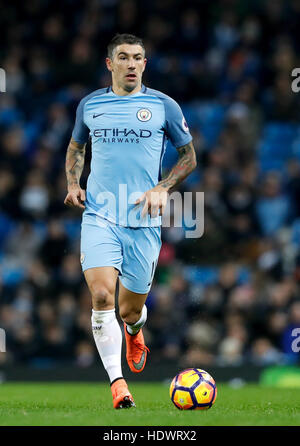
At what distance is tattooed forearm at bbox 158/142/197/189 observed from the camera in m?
7.68

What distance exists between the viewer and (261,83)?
16938 millimetres

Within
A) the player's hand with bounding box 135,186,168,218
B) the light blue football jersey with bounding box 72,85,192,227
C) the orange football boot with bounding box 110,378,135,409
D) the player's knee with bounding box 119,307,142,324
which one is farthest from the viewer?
the player's knee with bounding box 119,307,142,324

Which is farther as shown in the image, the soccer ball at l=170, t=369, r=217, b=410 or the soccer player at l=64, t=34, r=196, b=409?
the soccer player at l=64, t=34, r=196, b=409

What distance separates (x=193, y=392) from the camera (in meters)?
7.06

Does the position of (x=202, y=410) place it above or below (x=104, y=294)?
below

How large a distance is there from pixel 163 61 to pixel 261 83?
188 cm

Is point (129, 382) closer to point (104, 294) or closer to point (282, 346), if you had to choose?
point (282, 346)

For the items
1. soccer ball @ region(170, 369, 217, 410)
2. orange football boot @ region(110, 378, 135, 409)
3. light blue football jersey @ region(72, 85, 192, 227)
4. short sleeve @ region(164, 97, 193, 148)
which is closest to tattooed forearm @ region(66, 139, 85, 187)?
light blue football jersey @ region(72, 85, 192, 227)

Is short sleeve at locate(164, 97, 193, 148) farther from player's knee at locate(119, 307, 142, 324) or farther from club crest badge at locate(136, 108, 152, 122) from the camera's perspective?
player's knee at locate(119, 307, 142, 324)

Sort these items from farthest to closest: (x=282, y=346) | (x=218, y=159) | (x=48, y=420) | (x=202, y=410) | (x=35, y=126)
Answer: (x=35, y=126) < (x=218, y=159) < (x=282, y=346) < (x=202, y=410) < (x=48, y=420)

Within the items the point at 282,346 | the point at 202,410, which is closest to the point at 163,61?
the point at 282,346

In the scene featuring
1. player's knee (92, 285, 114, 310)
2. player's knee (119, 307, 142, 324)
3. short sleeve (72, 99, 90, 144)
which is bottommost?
player's knee (119, 307, 142, 324)

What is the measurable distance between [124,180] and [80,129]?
749 millimetres

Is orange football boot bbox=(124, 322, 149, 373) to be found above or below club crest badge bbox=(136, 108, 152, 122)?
below
